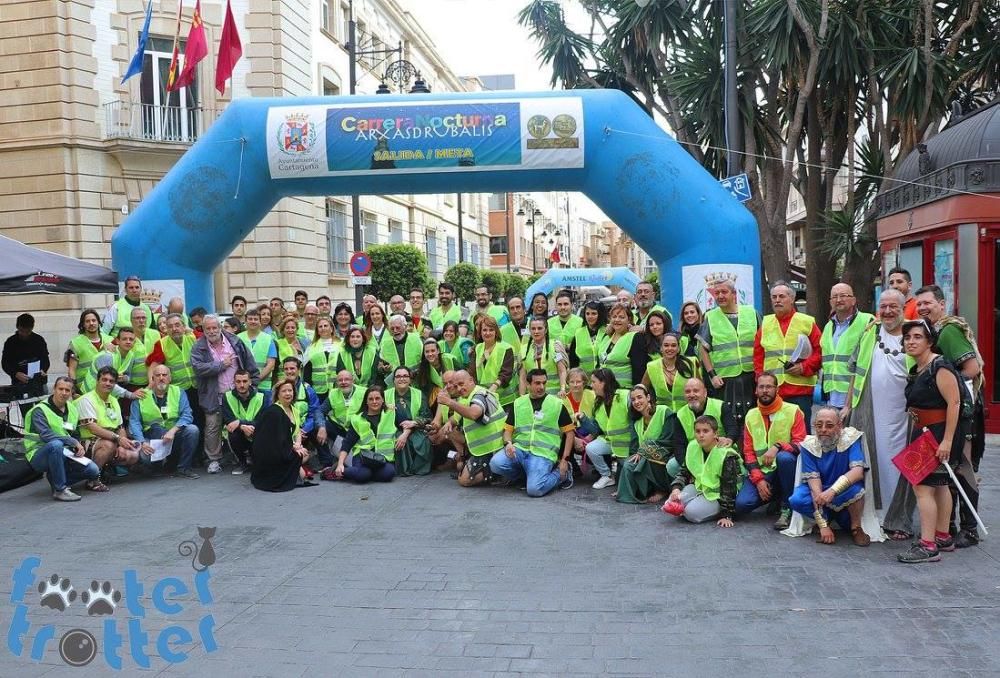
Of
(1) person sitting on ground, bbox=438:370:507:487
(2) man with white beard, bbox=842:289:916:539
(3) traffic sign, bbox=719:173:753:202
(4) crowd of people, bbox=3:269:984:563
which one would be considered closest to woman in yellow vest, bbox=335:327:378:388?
(4) crowd of people, bbox=3:269:984:563

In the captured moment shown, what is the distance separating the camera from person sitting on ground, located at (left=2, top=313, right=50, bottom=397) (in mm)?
10461

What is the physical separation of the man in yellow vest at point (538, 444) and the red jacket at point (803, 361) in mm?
1826

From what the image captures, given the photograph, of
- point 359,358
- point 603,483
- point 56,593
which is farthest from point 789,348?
point 56,593

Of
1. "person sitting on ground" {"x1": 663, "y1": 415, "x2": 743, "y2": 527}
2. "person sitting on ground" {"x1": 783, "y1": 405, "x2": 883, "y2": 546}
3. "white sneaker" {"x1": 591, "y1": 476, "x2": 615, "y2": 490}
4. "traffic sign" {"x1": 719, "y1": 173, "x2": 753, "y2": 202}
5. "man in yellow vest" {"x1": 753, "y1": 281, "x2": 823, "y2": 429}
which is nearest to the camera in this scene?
"person sitting on ground" {"x1": 783, "y1": 405, "x2": 883, "y2": 546}

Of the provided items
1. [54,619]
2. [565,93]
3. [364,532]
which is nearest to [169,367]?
[364,532]

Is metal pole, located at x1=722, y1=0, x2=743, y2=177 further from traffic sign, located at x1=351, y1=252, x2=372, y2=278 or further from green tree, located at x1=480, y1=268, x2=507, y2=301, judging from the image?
green tree, located at x1=480, y1=268, x2=507, y2=301

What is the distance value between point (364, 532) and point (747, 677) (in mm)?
3495

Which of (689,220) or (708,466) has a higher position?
(689,220)

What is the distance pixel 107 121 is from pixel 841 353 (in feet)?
59.8

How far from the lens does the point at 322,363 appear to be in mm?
9422

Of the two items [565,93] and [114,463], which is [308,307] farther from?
[565,93]

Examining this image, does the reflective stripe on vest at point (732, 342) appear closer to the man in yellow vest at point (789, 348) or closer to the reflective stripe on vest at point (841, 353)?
the man in yellow vest at point (789, 348)

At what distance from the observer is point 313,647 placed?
4367mm

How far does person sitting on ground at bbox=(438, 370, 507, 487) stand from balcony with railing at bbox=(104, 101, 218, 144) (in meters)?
14.7
